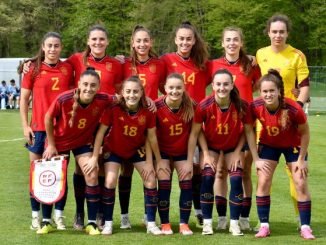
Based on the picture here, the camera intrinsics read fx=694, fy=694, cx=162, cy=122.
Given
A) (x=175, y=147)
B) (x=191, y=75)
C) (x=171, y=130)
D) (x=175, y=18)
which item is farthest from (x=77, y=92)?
(x=175, y=18)

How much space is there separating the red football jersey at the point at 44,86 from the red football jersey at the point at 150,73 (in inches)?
26.6

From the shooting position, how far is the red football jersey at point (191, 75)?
7.63 meters

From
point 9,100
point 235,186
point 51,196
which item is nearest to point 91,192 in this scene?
point 51,196

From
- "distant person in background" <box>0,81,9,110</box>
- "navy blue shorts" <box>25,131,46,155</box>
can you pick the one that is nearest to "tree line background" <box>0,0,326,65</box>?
"distant person in background" <box>0,81,9,110</box>

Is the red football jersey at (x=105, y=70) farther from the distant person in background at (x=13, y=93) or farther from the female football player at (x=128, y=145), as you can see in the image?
the distant person in background at (x=13, y=93)

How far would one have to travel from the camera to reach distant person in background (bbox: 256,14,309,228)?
7.56 meters

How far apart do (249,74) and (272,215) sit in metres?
1.97

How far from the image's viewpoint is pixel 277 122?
23.3ft

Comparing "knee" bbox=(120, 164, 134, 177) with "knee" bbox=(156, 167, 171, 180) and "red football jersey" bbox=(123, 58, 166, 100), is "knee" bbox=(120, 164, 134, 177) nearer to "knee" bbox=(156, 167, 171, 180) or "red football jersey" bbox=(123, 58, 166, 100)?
"knee" bbox=(156, 167, 171, 180)

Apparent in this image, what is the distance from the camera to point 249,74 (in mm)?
7551

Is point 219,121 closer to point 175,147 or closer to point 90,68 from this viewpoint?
point 175,147

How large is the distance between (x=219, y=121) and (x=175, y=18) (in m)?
42.7

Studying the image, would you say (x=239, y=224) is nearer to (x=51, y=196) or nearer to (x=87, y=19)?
(x=51, y=196)

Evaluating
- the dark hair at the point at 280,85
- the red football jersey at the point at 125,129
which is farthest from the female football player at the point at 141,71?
the dark hair at the point at 280,85
